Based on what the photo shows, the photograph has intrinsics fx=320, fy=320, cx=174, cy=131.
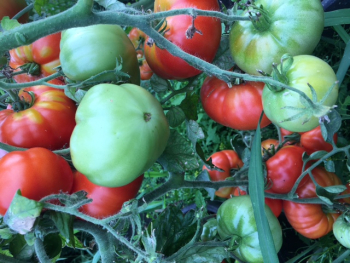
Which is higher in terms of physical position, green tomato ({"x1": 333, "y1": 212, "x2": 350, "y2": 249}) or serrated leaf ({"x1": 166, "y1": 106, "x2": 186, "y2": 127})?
serrated leaf ({"x1": 166, "y1": 106, "x2": 186, "y2": 127})

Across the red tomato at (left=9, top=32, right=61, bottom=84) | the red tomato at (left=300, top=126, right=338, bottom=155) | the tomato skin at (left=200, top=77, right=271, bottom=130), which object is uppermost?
the red tomato at (left=9, top=32, right=61, bottom=84)

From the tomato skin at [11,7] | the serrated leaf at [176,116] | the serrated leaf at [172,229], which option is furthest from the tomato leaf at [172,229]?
the tomato skin at [11,7]

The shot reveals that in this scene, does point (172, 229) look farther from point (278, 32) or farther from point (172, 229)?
point (278, 32)

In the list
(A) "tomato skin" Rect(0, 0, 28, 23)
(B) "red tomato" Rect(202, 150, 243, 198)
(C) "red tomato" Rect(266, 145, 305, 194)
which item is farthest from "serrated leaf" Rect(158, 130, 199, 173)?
(A) "tomato skin" Rect(0, 0, 28, 23)

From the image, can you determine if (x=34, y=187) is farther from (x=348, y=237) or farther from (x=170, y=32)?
(x=348, y=237)

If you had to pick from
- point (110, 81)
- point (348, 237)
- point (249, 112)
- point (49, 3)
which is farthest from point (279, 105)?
point (49, 3)

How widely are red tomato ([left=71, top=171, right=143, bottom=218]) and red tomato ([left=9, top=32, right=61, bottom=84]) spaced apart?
31 cm

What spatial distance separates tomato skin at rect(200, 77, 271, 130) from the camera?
0.76 m

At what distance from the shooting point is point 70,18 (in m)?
0.48

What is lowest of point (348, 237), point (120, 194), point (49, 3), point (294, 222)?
point (294, 222)

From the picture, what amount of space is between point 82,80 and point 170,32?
0.21m

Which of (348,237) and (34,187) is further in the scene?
(348,237)

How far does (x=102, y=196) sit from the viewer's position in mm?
639

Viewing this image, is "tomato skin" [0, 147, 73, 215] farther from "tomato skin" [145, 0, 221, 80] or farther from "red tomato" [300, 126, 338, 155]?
"red tomato" [300, 126, 338, 155]
